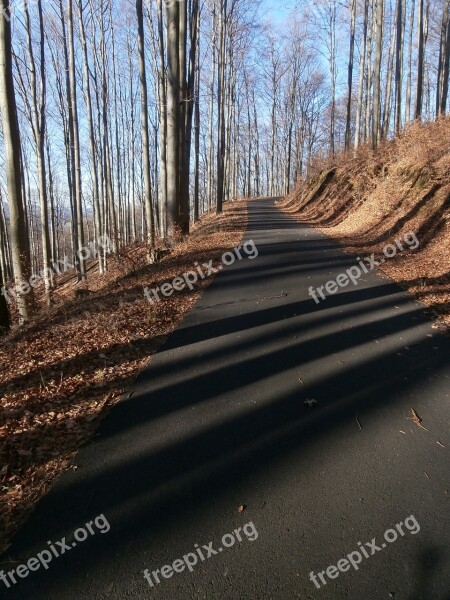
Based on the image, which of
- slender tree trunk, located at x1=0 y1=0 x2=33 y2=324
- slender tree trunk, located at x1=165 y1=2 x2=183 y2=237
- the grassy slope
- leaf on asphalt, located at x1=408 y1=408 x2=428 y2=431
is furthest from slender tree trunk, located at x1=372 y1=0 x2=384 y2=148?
leaf on asphalt, located at x1=408 y1=408 x2=428 y2=431

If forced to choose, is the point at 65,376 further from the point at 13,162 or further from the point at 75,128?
the point at 75,128

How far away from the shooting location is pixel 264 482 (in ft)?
10.0

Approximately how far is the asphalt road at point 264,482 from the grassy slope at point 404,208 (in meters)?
2.51

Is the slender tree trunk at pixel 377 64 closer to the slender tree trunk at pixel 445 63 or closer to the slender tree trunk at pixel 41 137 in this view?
the slender tree trunk at pixel 445 63

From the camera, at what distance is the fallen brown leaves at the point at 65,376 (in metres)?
3.33

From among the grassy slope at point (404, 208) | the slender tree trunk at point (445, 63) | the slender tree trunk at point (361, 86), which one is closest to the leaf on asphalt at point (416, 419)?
the grassy slope at point (404, 208)

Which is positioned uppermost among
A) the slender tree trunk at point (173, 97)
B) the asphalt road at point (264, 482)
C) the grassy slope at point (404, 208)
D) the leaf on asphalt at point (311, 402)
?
the slender tree trunk at point (173, 97)

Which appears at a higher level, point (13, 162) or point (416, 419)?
point (13, 162)

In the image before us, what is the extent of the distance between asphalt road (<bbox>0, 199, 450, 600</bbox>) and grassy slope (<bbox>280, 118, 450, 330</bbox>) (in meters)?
2.51

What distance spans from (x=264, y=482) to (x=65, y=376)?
9.44 ft

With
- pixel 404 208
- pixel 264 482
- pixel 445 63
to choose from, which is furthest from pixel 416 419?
pixel 445 63

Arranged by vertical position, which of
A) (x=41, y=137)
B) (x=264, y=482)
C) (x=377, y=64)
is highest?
(x=377, y=64)

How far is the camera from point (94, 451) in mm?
3541

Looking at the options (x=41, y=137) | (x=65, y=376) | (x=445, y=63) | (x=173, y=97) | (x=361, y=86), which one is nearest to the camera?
A: (x=65, y=376)
